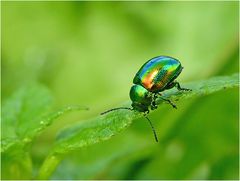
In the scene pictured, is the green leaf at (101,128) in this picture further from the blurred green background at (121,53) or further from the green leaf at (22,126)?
the blurred green background at (121,53)

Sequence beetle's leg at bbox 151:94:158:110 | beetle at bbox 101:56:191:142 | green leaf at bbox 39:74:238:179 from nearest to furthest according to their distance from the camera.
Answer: green leaf at bbox 39:74:238:179 < beetle's leg at bbox 151:94:158:110 < beetle at bbox 101:56:191:142

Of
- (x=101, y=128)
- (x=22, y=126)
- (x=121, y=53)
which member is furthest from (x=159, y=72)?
(x=121, y=53)

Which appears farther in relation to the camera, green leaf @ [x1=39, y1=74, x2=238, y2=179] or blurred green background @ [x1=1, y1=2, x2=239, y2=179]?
blurred green background @ [x1=1, y1=2, x2=239, y2=179]

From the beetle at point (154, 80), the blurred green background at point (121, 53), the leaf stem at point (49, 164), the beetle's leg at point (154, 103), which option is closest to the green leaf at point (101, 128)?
the leaf stem at point (49, 164)

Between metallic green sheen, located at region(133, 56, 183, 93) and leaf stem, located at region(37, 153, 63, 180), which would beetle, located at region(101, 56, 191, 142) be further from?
leaf stem, located at region(37, 153, 63, 180)

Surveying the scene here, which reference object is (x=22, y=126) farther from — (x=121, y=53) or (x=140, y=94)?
(x=121, y=53)

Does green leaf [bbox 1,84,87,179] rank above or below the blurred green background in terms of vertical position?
above

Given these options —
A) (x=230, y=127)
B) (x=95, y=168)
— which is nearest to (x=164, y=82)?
(x=95, y=168)

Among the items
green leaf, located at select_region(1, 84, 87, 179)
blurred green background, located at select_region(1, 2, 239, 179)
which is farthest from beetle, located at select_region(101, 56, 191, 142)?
blurred green background, located at select_region(1, 2, 239, 179)

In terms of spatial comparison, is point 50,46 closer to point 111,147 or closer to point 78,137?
point 111,147
